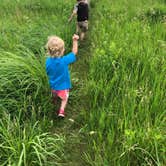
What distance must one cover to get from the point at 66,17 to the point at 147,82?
3.11 meters

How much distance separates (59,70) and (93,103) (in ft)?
1.80

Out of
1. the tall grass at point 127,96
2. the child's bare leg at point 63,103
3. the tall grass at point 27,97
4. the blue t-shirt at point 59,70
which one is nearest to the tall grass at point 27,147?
the tall grass at point 27,97

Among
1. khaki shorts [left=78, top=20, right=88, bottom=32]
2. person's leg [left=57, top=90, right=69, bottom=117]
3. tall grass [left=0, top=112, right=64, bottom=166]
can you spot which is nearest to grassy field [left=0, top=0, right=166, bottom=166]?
tall grass [left=0, top=112, right=64, bottom=166]

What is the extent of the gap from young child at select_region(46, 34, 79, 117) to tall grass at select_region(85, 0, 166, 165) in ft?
1.08

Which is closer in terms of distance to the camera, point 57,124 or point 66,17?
point 57,124

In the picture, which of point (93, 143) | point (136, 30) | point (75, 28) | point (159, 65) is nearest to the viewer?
point (93, 143)

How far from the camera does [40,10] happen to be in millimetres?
7859

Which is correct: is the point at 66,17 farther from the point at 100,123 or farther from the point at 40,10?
the point at 100,123

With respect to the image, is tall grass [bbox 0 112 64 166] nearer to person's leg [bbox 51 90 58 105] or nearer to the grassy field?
the grassy field

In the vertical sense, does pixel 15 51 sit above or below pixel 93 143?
above

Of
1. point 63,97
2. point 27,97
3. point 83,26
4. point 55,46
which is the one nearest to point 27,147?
point 27,97

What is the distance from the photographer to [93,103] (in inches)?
169

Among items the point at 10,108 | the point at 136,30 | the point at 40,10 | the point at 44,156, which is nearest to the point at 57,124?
the point at 10,108

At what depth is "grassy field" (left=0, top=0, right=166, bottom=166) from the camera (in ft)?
11.2
